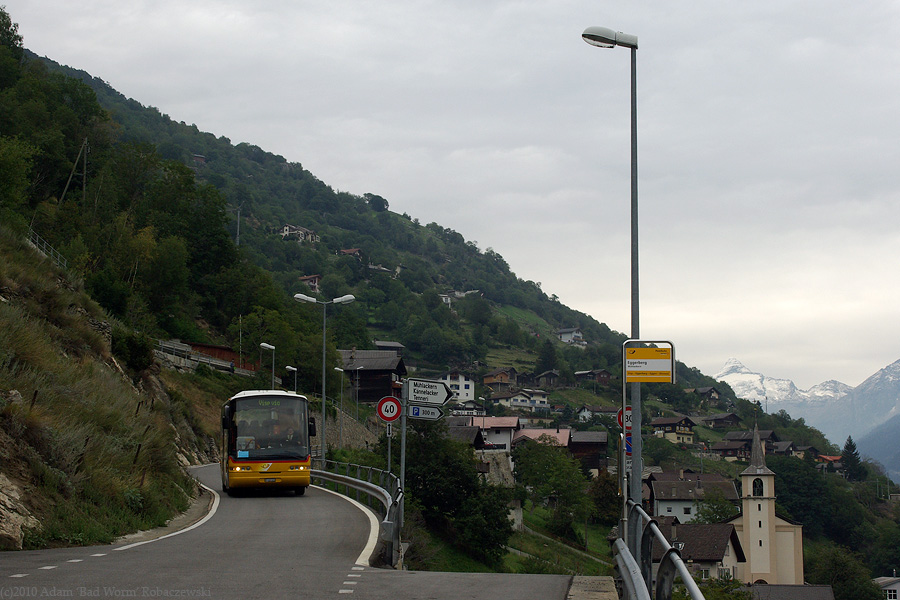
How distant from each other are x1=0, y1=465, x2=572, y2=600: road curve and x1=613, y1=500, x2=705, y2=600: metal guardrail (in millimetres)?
1327

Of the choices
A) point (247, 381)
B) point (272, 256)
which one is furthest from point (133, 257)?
point (272, 256)

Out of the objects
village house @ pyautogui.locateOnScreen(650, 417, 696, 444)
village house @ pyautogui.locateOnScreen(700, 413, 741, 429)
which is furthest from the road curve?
village house @ pyautogui.locateOnScreen(700, 413, 741, 429)

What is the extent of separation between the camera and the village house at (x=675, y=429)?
150250mm

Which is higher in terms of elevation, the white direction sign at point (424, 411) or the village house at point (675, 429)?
the white direction sign at point (424, 411)

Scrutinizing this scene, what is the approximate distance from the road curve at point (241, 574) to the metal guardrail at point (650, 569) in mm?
1327

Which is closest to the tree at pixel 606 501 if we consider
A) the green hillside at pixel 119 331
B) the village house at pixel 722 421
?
the green hillside at pixel 119 331

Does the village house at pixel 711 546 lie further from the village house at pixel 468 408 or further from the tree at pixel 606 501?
the village house at pixel 468 408

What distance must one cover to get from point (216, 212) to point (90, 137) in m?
13.3

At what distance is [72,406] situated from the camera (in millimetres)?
17391

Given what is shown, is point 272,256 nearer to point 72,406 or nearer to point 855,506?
point 855,506

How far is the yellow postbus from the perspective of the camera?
2402 centimetres

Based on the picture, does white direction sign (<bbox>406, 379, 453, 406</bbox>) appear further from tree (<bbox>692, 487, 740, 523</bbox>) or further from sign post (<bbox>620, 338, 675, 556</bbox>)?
tree (<bbox>692, 487, 740, 523</bbox>)

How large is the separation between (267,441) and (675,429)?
451 ft

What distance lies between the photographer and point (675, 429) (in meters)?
152
